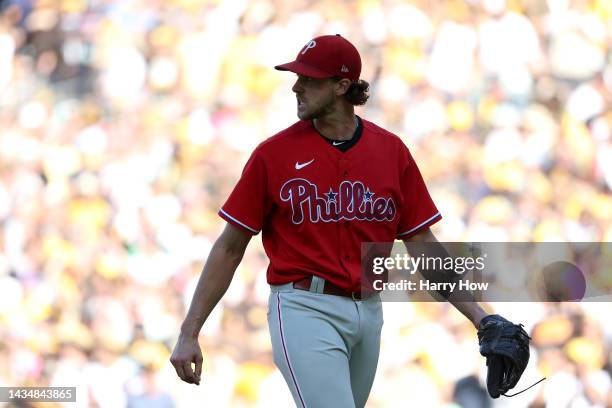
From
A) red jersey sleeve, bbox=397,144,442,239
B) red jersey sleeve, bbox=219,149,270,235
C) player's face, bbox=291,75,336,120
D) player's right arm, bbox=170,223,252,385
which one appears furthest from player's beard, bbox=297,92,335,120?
player's right arm, bbox=170,223,252,385

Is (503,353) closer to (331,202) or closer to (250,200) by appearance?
(331,202)

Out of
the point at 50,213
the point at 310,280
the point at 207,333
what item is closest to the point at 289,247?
the point at 310,280

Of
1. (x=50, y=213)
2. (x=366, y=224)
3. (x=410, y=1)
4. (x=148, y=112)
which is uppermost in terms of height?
(x=410, y=1)

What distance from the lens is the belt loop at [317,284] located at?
11.6 feet

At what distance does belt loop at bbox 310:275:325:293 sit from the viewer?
11.6ft

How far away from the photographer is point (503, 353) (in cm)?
349

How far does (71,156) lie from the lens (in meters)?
5.48

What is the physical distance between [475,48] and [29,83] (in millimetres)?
2136

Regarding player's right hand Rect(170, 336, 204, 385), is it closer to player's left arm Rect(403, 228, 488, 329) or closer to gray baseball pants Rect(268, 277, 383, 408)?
gray baseball pants Rect(268, 277, 383, 408)

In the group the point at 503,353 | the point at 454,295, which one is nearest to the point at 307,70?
the point at 454,295

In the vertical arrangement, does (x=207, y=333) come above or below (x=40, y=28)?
below

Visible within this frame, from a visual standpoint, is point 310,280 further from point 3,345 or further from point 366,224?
point 3,345

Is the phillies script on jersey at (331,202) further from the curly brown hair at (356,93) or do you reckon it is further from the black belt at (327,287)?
the curly brown hair at (356,93)

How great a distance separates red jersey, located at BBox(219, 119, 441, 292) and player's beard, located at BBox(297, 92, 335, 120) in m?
0.08
